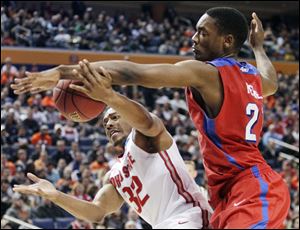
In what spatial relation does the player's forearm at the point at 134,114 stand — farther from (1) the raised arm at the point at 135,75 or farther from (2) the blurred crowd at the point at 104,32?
(2) the blurred crowd at the point at 104,32

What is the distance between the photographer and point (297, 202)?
1312 centimetres

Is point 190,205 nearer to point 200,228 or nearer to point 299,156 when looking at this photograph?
point 200,228

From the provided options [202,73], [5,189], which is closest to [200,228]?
[202,73]

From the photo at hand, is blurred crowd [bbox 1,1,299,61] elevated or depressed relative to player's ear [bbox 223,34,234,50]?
depressed

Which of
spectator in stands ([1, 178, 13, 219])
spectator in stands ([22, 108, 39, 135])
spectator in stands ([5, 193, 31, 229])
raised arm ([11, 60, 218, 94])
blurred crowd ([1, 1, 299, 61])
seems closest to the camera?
raised arm ([11, 60, 218, 94])

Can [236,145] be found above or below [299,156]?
above

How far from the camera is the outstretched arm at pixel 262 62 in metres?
4.21

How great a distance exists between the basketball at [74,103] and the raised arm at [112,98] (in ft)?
1.16

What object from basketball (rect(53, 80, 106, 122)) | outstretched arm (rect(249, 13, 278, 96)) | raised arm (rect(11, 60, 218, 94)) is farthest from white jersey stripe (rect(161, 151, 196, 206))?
outstretched arm (rect(249, 13, 278, 96))

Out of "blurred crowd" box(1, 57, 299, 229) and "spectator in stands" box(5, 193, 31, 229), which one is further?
"blurred crowd" box(1, 57, 299, 229)

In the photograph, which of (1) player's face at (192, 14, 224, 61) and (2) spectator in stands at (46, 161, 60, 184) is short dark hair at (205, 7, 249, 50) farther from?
(2) spectator in stands at (46, 161, 60, 184)

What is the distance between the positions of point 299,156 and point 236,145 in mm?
13158

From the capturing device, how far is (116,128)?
3.99m

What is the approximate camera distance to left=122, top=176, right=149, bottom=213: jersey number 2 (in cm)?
376
